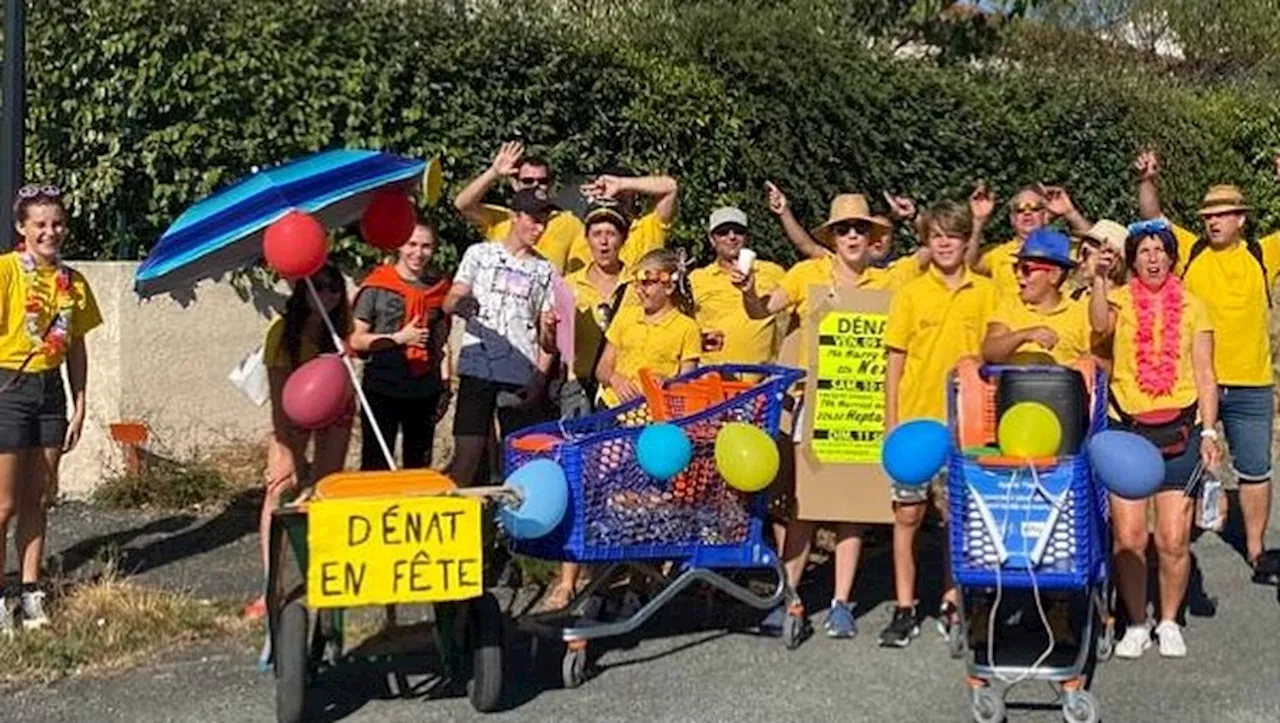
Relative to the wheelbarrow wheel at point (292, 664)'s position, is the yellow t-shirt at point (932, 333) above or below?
above

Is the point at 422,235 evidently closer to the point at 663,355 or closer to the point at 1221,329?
the point at 663,355

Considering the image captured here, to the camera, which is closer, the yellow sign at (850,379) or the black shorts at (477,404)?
the yellow sign at (850,379)

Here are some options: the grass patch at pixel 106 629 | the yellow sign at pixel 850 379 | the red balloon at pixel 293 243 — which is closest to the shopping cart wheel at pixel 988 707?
the yellow sign at pixel 850 379

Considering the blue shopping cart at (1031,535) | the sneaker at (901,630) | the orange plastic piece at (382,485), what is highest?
the orange plastic piece at (382,485)

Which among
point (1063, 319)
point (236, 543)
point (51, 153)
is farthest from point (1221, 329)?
point (51, 153)

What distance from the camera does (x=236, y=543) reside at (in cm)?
884

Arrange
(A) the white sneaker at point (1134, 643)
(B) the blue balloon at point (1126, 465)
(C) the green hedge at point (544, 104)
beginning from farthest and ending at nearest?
(C) the green hedge at point (544, 104) → (A) the white sneaker at point (1134, 643) → (B) the blue balloon at point (1126, 465)

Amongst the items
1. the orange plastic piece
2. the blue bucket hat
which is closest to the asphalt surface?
the orange plastic piece

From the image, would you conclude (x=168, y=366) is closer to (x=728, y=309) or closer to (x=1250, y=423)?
(x=728, y=309)

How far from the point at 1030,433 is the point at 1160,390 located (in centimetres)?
122

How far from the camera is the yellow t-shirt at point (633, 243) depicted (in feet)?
26.9

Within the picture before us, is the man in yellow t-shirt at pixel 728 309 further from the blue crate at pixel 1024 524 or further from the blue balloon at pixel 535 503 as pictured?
the blue crate at pixel 1024 524

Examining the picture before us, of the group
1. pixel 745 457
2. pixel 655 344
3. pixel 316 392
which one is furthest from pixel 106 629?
pixel 745 457

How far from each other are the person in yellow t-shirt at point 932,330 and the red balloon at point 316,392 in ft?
7.56
